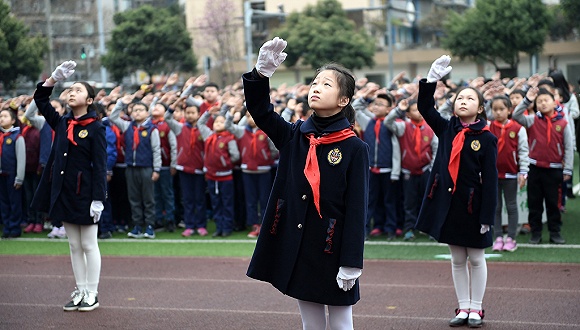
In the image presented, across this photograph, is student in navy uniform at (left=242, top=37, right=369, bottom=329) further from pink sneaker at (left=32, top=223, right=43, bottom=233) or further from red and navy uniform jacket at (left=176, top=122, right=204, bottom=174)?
pink sneaker at (left=32, top=223, right=43, bottom=233)

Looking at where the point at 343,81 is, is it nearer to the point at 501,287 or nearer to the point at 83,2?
the point at 501,287

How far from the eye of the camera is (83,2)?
43781mm

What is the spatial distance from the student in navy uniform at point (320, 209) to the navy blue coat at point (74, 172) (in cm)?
331

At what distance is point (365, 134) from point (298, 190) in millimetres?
7748

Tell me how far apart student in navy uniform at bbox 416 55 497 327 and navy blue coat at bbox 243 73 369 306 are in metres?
2.30

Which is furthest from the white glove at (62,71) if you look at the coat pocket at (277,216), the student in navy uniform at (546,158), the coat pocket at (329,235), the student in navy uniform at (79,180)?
the student in navy uniform at (546,158)

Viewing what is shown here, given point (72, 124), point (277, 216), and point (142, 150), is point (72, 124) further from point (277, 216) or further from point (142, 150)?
point (142, 150)

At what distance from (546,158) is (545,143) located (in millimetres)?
194

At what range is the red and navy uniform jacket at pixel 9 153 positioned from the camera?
13.8 meters

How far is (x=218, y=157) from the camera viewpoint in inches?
536

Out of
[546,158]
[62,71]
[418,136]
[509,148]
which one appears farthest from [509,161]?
[62,71]

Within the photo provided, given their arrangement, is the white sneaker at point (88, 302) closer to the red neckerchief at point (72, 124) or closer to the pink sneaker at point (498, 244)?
the red neckerchief at point (72, 124)

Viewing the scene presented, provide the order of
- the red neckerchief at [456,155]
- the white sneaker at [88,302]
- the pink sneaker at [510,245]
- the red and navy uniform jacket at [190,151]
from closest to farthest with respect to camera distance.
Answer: the red neckerchief at [456,155] < the white sneaker at [88,302] < the pink sneaker at [510,245] < the red and navy uniform jacket at [190,151]

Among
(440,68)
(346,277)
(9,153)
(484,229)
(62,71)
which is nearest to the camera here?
(346,277)
